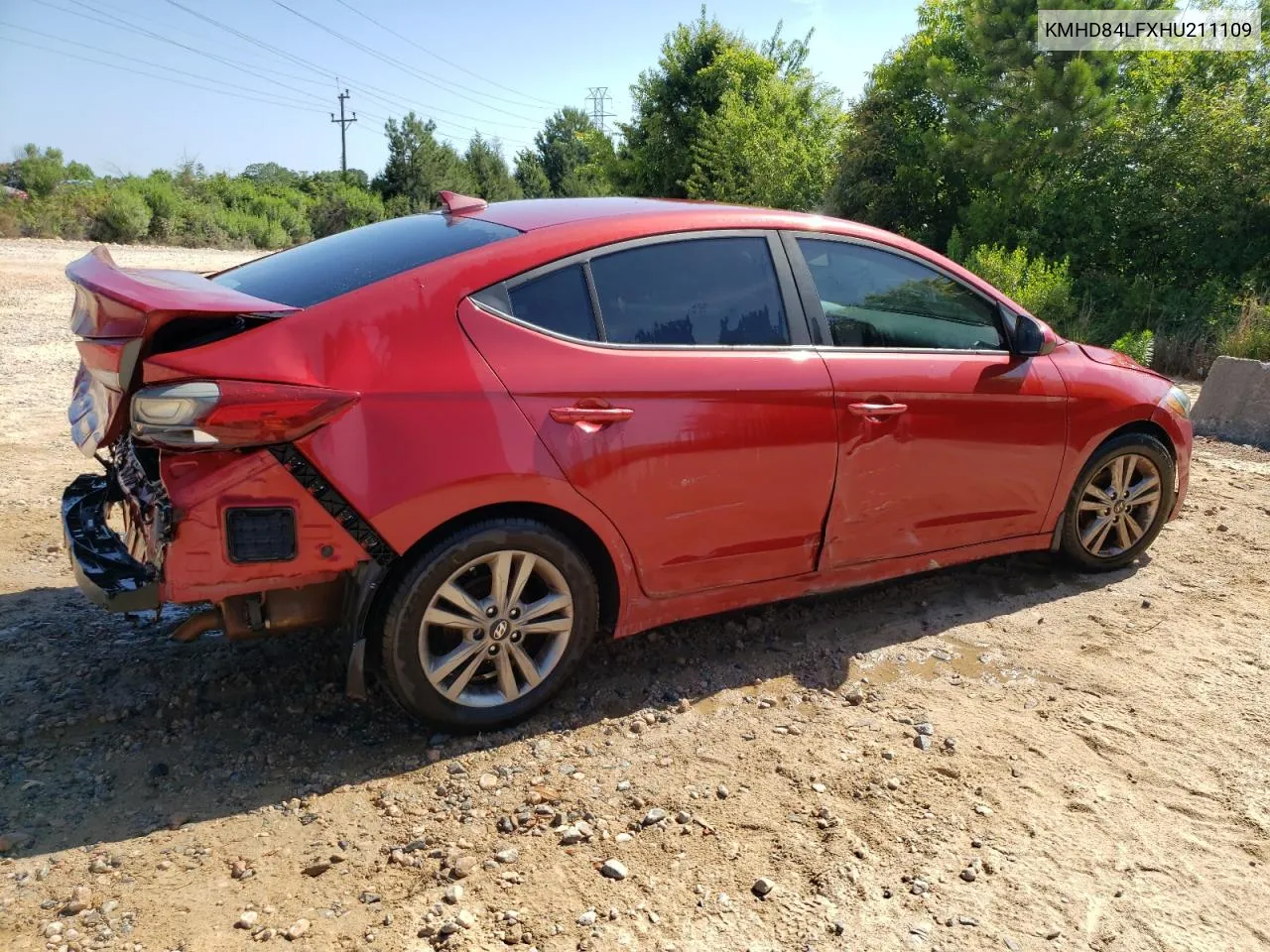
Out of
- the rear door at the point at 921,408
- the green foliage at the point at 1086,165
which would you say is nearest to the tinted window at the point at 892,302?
the rear door at the point at 921,408

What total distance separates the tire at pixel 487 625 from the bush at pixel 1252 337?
327 inches

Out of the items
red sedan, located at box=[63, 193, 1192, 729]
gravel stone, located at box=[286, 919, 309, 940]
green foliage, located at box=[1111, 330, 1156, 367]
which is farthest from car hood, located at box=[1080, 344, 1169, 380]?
green foliage, located at box=[1111, 330, 1156, 367]

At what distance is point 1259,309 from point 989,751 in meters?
8.58

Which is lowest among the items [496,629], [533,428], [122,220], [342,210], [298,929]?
[298,929]

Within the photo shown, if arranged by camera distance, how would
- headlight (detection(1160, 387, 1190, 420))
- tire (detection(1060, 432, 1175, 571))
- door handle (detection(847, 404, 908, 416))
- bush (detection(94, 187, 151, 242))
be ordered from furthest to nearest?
bush (detection(94, 187, 151, 242)) < headlight (detection(1160, 387, 1190, 420)) < tire (detection(1060, 432, 1175, 571)) < door handle (detection(847, 404, 908, 416))

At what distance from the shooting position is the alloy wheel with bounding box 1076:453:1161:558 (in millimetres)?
4500

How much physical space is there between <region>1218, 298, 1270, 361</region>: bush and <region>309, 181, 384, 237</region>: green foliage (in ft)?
127

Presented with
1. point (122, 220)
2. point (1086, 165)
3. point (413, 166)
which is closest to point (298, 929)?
point (1086, 165)

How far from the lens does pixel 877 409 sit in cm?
360

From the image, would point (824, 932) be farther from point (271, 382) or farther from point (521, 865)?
point (271, 382)

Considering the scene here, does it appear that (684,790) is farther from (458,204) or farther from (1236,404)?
(1236,404)

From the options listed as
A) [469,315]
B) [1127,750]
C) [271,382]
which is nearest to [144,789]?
[271,382]

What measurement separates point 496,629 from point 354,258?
136 cm

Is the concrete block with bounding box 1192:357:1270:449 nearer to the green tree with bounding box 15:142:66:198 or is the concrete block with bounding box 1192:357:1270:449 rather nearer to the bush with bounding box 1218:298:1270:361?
the bush with bounding box 1218:298:1270:361
